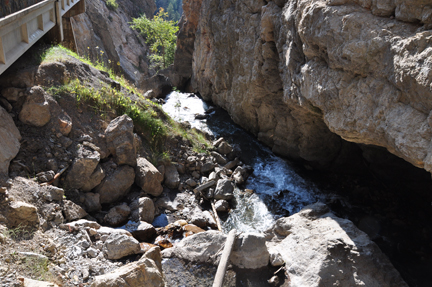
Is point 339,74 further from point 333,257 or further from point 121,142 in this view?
point 121,142

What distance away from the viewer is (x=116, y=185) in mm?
6754

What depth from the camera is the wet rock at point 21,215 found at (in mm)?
4395

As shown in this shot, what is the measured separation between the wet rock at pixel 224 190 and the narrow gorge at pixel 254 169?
40 millimetres

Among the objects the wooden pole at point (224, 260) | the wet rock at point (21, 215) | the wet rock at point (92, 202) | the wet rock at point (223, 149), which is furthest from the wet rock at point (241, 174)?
the wet rock at point (21, 215)

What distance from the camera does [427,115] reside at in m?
4.14

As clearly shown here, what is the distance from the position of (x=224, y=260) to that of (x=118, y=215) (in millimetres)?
2772

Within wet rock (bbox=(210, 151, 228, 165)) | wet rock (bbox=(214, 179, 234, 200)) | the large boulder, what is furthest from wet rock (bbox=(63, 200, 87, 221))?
wet rock (bbox=(210, 151, 228, 165))

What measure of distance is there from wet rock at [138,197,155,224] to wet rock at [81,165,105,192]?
1.08 meters

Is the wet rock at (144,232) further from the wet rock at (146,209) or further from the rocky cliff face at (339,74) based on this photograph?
the rocky cliff face at (339,74)

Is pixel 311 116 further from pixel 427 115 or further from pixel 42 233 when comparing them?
pixel 42 233

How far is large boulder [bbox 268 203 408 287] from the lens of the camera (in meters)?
4.74

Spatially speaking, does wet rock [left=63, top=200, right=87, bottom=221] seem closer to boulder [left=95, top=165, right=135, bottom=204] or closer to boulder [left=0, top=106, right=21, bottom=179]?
boulder [left=95, top=165, right=135, bottom=204]

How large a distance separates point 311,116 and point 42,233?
8001mm

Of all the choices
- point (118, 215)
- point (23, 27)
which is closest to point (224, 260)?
point (118, 215)
